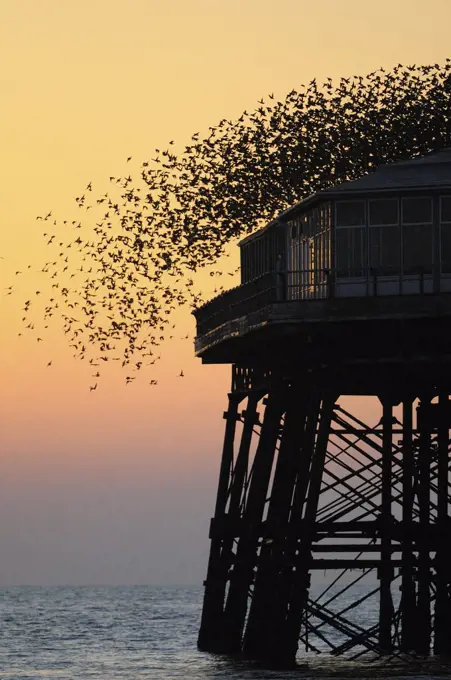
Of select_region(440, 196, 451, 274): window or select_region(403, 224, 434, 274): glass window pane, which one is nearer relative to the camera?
select_region(440, 196, 451, 274): window

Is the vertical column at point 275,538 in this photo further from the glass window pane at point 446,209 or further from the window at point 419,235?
the glass window pane at point 446,209

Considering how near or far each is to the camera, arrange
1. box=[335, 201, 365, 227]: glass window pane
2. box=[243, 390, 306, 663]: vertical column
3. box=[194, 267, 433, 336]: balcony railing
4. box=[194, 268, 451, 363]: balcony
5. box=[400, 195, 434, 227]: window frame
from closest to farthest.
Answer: box=[194, 268, 451, 363]: balcony → box=[194, 267, 433, 336]: balcony railing → box=[400, 195, 434, 227]: window frame → box=[335, 201, 365, 227]: glass window pane → box=[243, 390, 306, 663]: vertical column

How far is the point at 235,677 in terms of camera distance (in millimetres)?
50156

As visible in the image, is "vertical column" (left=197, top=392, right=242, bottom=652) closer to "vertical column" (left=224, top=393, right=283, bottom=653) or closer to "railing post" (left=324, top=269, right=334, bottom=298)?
"vertical column" (left=224, top=393, right=283, bottom=653)

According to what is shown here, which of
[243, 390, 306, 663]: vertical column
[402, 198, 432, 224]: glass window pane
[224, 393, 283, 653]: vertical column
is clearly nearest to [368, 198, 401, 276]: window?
[402, 198, 432, 224]: glass window pane

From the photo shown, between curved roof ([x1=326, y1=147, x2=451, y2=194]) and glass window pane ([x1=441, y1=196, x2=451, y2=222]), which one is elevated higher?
curved roof ([x1=326, y1=147, x2=451, y2=194])

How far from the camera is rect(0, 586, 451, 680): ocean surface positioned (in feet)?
170

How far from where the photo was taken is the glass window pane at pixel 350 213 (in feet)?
157

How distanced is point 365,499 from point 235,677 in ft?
16.6

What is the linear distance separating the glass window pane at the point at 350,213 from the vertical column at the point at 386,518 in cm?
608

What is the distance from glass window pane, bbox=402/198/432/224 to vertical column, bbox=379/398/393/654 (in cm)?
632

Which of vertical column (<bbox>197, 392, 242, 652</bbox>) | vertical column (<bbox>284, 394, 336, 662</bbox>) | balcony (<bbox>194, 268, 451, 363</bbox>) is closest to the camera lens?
balcony (<bbox>194, 268, 451, 363</bbox>)

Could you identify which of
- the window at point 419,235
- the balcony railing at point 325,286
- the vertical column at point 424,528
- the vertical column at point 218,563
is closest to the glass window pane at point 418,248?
the window at point 419,235

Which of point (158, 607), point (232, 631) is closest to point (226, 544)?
point (232, 631)
